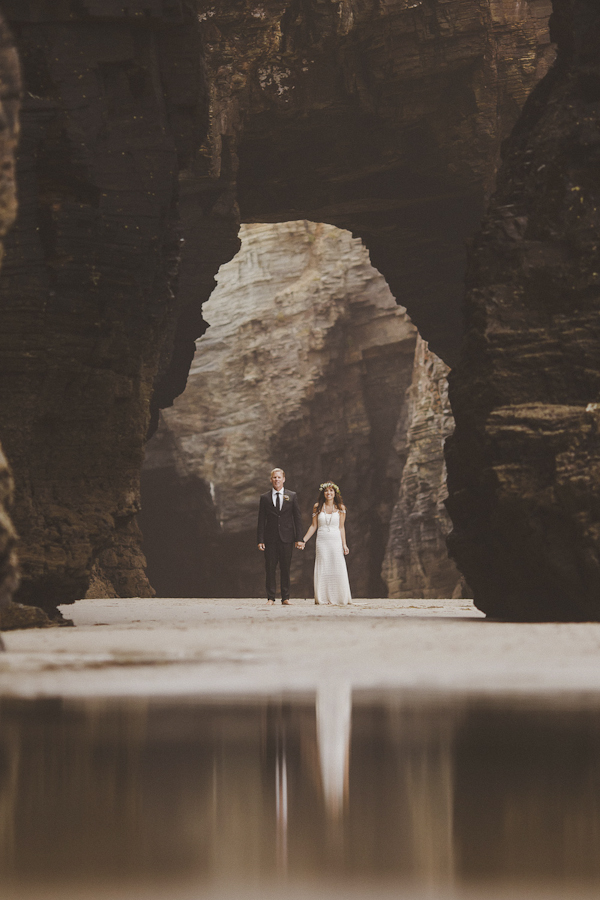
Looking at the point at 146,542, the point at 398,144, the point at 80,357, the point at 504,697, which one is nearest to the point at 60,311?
the point at 80,357

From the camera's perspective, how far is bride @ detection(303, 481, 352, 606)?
48.2 ft

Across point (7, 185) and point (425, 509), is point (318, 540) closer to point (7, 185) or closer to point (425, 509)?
point (7, 185)

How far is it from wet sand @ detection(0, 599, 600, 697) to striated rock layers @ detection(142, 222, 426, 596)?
28719 millimetres

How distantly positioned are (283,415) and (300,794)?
33.3 meters

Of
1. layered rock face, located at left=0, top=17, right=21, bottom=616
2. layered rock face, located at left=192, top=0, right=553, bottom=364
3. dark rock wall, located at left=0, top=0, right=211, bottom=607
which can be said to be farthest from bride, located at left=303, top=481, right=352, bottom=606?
layered rock face, located at left=0, top=17, right=21, bottom=616

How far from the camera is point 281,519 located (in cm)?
1355

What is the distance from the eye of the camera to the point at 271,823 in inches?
81.7

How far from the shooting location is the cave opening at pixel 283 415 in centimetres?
3541

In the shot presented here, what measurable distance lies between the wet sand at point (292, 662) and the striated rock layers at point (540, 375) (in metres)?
2.15

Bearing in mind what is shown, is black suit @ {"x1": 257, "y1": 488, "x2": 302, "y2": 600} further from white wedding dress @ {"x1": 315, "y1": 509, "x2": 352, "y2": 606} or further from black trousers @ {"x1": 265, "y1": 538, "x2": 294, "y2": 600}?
white wedding dress @ {"x1": 315, "y1": 509, "x2": 352, "y2": 606}

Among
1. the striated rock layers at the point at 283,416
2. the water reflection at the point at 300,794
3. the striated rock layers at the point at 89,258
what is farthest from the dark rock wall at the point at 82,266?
the striated rock layers at the point at 283,416

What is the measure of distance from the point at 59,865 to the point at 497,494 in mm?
7587

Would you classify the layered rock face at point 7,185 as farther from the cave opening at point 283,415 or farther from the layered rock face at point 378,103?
the cave opening at point 283,415

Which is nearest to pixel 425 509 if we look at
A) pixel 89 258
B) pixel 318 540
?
pixel 318 540
